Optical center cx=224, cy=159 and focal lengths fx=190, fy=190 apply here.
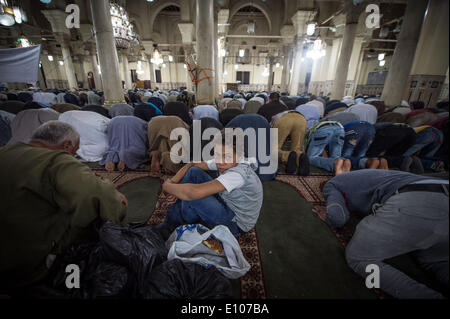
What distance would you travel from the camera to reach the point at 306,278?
1487 millimetres

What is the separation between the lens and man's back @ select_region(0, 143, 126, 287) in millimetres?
→ 1068

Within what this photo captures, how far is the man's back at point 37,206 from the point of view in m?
1.07

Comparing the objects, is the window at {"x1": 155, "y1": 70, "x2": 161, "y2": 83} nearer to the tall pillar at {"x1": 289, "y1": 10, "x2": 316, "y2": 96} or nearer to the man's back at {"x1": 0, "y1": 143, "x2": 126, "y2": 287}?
the tall pillar at {"x1": 289, "y1": 10, "x2": 316, "y2": 96}

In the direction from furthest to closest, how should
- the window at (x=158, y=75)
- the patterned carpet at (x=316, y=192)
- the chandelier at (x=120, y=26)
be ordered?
the window at (x=158, y=75)
the chandelier at (x=120, y=26)
the patterned carpet at (x=316, y=192)

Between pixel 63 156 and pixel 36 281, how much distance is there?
0.77 metres

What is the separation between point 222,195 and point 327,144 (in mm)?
2679

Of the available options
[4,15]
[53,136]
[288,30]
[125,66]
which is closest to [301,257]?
[53,136]

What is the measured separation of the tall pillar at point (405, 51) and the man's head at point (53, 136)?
8.28 m

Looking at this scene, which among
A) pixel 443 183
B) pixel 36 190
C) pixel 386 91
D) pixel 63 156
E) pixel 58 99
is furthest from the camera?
pixel 58 99

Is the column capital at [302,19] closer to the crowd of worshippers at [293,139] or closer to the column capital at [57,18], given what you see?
the crowd of worshippers at [293,139]

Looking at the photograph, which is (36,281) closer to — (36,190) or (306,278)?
(36,190)

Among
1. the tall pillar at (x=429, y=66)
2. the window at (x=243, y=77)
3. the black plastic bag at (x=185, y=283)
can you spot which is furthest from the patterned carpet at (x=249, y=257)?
the window at (x=243, y=77)
